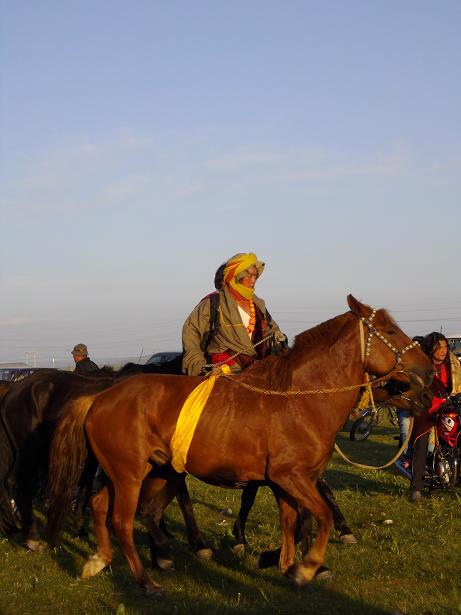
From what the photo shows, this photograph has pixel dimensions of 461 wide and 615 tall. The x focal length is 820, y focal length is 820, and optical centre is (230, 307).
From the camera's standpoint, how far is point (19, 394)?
8.79 metres

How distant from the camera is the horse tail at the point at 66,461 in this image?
6.88m

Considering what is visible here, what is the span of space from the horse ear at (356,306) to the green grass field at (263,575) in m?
2.19

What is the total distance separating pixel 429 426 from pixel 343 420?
3732 mm

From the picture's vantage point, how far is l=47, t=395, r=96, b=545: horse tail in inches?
271

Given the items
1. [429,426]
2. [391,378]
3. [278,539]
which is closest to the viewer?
[391,378]

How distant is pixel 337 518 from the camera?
8156 millimetres

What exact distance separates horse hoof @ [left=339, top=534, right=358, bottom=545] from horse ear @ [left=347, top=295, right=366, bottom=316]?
259 centimetres

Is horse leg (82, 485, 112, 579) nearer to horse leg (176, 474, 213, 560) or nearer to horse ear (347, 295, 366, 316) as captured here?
horse leg (176, 474, 213, 560)

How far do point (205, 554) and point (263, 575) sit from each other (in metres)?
0.89

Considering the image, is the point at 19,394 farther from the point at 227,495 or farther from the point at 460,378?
the point at 460,378

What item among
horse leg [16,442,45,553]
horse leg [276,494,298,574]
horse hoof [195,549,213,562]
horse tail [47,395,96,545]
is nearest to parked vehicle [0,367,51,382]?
horse leg [16,442,45,553]

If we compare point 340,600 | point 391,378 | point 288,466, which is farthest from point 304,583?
A: point 391,378

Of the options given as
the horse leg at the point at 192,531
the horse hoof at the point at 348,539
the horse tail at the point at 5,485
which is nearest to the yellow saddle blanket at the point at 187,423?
the horse leg at the point at 192,531

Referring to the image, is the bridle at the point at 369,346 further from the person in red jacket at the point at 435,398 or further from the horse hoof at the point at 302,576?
the person in red jacket at the point at 435,398
